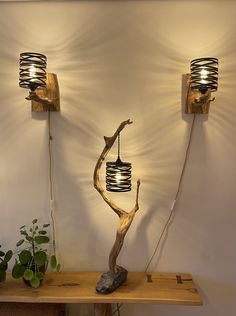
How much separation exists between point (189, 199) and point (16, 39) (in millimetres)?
1178

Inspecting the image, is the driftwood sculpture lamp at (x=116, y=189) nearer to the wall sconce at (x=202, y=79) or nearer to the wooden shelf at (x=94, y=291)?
the wooden shelf at (x=94, y=291)

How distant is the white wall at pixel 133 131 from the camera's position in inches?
51.7

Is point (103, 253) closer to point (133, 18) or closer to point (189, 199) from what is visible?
point (189, 199)

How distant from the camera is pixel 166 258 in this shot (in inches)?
53.2

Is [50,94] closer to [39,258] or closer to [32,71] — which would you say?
[32,71]

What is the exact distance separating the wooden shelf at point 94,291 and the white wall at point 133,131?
0.28ft

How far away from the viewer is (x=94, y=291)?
1.14 metres

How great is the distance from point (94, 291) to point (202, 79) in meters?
1.01

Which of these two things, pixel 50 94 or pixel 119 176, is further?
pixel 50 94

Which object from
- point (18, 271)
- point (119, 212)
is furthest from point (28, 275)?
point (119, 212)

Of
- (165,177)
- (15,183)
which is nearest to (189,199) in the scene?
(165,177)

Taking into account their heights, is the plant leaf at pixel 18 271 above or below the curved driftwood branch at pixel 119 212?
below

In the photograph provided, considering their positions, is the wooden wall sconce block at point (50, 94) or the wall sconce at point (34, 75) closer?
the wall sconce at point (34, 75)

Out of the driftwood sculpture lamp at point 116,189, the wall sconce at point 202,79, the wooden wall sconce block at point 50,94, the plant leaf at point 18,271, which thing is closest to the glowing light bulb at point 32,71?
the wooden wall sconce block at point 50,94
